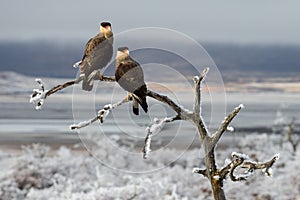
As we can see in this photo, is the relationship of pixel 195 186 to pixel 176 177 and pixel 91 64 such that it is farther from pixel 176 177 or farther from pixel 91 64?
pixel 91 64

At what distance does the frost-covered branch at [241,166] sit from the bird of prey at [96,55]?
78 cm

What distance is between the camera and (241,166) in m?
3.20

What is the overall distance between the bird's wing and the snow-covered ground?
405 inches

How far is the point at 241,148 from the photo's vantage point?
25016mm

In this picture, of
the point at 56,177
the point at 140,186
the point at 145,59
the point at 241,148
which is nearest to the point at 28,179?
the point at 56,177

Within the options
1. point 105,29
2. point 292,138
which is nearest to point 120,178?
point 292,138

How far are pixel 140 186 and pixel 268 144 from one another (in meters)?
11.8

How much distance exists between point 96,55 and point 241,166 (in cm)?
100

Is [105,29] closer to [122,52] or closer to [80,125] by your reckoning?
[122,52]

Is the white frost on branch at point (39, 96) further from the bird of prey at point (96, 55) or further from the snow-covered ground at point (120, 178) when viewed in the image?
the snow-covered ground at point (120, 178)

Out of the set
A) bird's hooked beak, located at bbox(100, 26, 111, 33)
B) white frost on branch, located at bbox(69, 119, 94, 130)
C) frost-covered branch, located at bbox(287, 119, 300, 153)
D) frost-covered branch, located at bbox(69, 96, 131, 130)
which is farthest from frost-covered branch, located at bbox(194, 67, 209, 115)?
frost-covered branch, located at bbox(287, 119, 300, 153)

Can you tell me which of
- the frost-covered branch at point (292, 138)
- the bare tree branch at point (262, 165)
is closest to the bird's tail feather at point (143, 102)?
the bare tree branch at point (262, 165)

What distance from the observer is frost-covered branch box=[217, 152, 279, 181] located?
315 centimetres

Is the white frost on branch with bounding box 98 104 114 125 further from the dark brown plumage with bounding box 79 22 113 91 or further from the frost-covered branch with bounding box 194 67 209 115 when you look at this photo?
the frost-covered branch with bounding box 194 67 209 115
